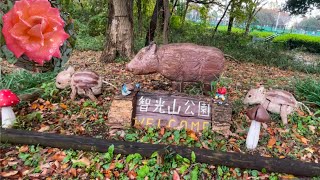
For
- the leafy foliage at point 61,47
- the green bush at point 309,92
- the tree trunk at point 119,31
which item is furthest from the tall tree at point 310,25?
the leafy foliage at point 61,47

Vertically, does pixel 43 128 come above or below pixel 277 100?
below

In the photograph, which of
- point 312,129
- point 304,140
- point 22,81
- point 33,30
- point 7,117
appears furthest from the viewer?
point 22,81

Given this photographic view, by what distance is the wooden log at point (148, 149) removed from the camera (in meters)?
2.61

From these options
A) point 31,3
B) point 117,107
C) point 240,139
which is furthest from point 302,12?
point 31,3

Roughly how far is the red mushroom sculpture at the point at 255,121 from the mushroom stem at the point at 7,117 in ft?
9.03

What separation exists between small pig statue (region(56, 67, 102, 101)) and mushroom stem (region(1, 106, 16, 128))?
0.94 meters

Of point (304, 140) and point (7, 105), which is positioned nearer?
point (7, 105)

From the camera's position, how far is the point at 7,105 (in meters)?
2.58

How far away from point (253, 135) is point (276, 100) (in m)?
0.85

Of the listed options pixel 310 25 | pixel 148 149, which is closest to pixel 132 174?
pixel 148 149

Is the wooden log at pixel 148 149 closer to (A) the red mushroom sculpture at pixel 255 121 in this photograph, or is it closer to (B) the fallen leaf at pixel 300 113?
(A) the red mushroom sculpture at pixel 255 121

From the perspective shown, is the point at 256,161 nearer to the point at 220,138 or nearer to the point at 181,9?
the point at 220,138

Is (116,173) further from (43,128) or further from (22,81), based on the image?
(22,81)

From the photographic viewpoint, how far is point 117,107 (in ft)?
10.2
